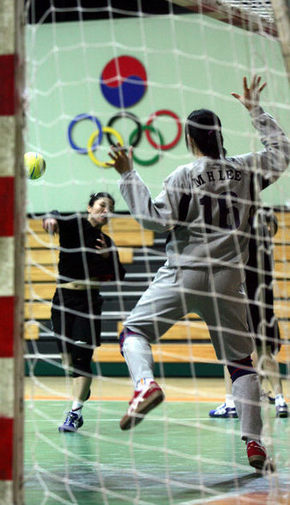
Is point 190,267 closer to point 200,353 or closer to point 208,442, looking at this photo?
point 208,442

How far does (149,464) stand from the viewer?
4676 mm

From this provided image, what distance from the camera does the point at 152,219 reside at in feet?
13.3

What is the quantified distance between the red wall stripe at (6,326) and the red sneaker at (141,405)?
864 millimetres

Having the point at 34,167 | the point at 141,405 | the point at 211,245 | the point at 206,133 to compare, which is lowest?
the point at 141,405

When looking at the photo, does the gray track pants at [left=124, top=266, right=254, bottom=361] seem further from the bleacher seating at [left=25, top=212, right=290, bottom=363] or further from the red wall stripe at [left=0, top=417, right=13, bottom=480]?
the bleacher seating at [left=25, top=212, right=290, bottom=363]

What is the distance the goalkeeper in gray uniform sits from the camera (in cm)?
415

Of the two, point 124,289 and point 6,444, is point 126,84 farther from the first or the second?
point 6,444

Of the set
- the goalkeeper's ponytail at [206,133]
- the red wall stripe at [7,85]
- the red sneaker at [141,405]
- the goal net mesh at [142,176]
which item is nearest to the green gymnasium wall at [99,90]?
the goal net mesh at [142,176]

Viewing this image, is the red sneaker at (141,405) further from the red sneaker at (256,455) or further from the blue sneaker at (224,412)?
the blue sneaker at (224,412)

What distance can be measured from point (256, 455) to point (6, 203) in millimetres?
1992

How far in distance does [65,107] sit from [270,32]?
861 centimetres

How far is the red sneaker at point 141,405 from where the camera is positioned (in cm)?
369

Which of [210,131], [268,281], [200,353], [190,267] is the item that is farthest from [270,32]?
[200,353]

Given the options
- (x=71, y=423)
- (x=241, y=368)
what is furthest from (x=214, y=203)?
(x=71, y=423)
